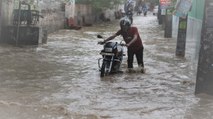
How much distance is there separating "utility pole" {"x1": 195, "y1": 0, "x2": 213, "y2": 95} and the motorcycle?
2793mm

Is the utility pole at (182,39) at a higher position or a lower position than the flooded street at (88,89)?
higher

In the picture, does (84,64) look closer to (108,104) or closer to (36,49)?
(36,49)

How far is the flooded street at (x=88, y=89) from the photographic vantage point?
25.9ft

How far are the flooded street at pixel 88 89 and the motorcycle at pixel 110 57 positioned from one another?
0.69 feet

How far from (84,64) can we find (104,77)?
2251mm

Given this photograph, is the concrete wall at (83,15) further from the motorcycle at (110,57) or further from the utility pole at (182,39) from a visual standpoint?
the motorcycle at (110,57)

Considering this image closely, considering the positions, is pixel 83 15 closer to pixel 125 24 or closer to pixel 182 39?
pixel 182 39

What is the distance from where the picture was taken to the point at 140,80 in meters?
11.2

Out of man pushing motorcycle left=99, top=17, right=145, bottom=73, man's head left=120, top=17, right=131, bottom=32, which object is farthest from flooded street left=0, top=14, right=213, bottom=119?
man's head left=120, top=17, right=131, bottom=32

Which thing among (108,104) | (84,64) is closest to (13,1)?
(84,64)

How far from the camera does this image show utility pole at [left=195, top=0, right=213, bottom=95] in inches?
344

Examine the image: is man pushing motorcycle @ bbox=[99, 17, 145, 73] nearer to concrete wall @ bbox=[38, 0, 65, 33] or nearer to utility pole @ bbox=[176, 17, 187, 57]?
utility pole @ bbox=[176, 17, 187, 57]

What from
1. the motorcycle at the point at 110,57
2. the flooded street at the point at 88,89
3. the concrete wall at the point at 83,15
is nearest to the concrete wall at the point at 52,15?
the concrete wall at the point at 83,15

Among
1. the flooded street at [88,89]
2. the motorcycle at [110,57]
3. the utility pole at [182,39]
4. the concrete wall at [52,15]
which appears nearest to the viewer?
the flooded street at [88,89]
